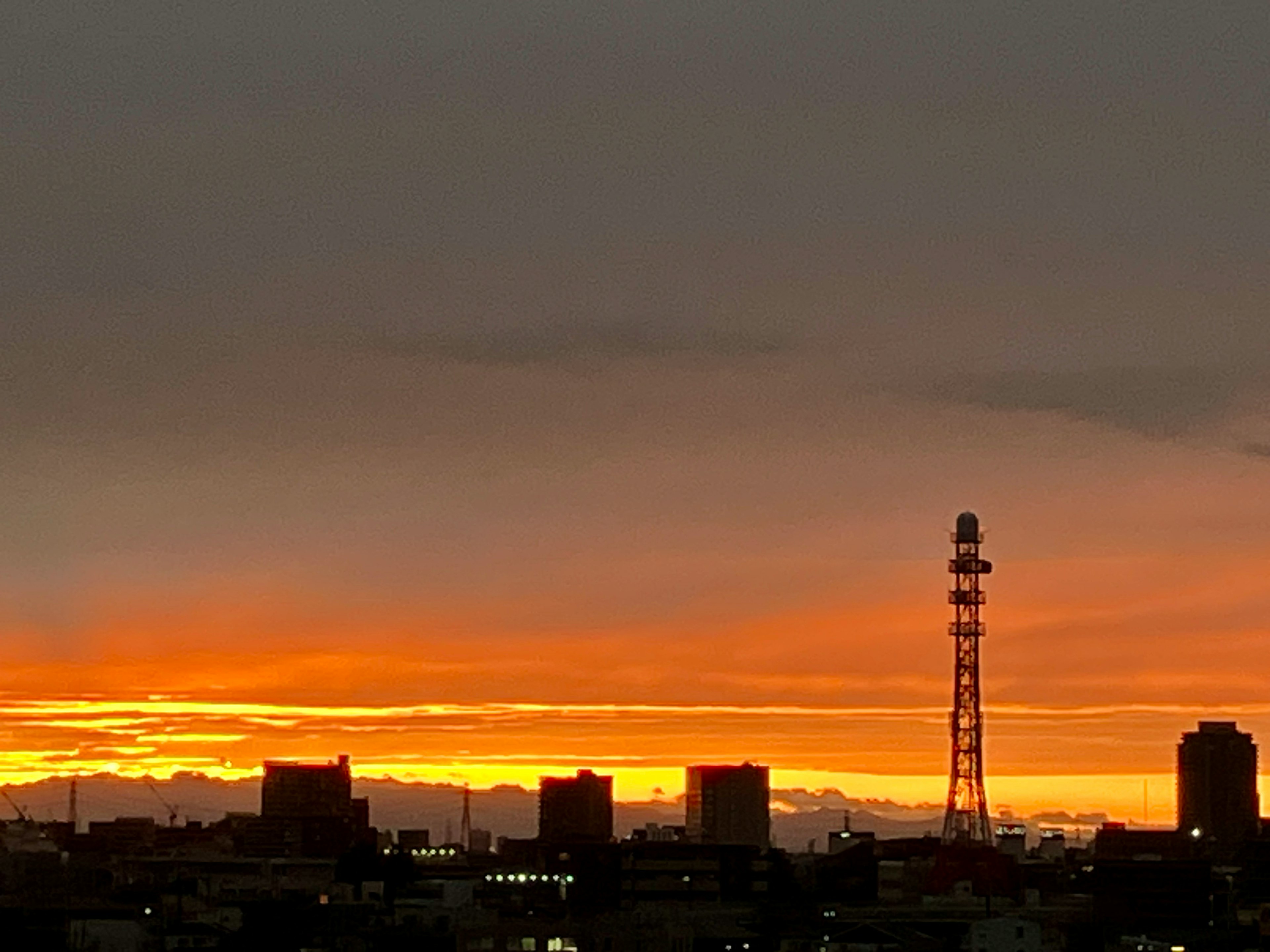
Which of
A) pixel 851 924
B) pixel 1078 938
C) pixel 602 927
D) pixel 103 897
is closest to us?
pixel 602 927

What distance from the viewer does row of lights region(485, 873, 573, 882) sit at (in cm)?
18125

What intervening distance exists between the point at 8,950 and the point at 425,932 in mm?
19746

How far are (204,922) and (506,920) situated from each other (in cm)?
2110

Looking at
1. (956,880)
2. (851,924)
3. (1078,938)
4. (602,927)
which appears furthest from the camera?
(956,880)

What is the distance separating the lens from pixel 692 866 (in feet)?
604

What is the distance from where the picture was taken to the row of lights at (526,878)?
18125 cm

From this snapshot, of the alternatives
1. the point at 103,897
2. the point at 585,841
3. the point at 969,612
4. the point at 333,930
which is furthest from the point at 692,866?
the point at 333,930

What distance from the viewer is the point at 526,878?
186m

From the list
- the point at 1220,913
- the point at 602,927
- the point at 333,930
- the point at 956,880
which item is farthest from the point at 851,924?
the point at 1220,913

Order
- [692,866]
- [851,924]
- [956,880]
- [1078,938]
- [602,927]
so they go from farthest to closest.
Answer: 1. [692,866]
2. [956,880]
3. [1078,938]
4. [851,924]
5. [602,927]

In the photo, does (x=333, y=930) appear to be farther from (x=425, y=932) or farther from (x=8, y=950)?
(x=8, y=950)

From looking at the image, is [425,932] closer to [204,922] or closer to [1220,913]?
[204,922]

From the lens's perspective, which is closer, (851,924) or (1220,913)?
(851,924)

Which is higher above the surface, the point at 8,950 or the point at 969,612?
the point at 969,612
